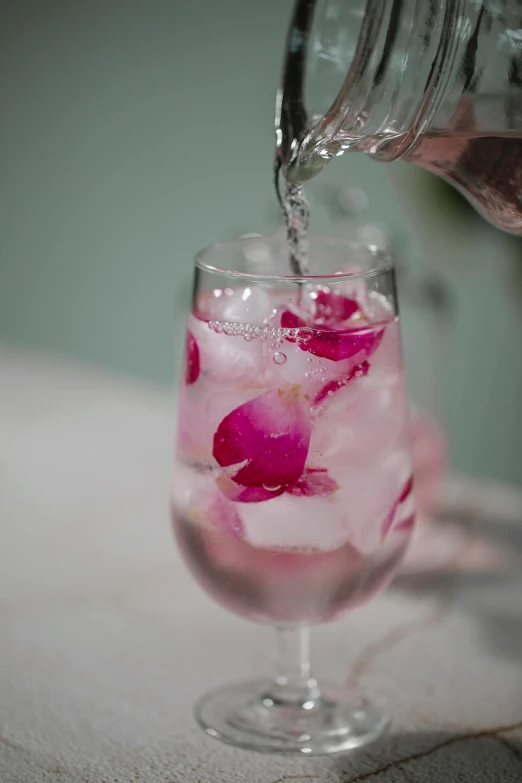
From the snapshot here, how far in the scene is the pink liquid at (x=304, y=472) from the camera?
0.72 metres

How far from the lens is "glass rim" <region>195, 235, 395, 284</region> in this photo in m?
0.72

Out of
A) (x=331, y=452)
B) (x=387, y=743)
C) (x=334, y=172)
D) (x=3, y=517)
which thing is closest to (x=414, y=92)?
(x=331, y=452)

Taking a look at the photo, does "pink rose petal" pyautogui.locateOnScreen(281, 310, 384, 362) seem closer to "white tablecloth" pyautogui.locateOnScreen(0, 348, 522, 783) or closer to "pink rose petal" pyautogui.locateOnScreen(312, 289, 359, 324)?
"pink rose petal" pyautogui.locateOnScreen(312, 289, 359, 324)

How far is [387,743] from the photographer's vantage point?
786mm

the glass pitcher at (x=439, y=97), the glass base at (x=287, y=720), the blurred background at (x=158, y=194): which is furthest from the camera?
the blurred background at (x=158, y=194)

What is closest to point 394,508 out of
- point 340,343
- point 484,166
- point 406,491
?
point 406,491

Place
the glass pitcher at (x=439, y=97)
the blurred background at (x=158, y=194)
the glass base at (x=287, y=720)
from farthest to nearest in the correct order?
the blurred background at (x=158, y=194), the glass base at (x=287, y=720), the glass pitcher at (x=439, y=97)

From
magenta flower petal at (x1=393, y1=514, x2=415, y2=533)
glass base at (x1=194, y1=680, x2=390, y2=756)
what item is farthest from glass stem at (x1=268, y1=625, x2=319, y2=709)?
magenta flower petal at (x1=393, y1=514, x2=415, y2=533)

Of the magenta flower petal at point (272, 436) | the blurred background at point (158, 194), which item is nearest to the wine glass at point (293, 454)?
the magenta flower petal at point (272, 436)

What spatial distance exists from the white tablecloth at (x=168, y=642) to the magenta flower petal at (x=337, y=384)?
276mm

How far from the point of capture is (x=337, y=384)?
0.73 m

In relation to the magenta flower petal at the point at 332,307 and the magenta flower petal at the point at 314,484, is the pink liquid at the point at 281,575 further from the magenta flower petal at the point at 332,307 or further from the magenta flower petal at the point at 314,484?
the magenta flower petal at the point at 332,307

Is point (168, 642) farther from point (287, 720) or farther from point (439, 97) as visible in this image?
point (439, 97)

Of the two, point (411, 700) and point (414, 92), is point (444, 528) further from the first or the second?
point (414, 92)
